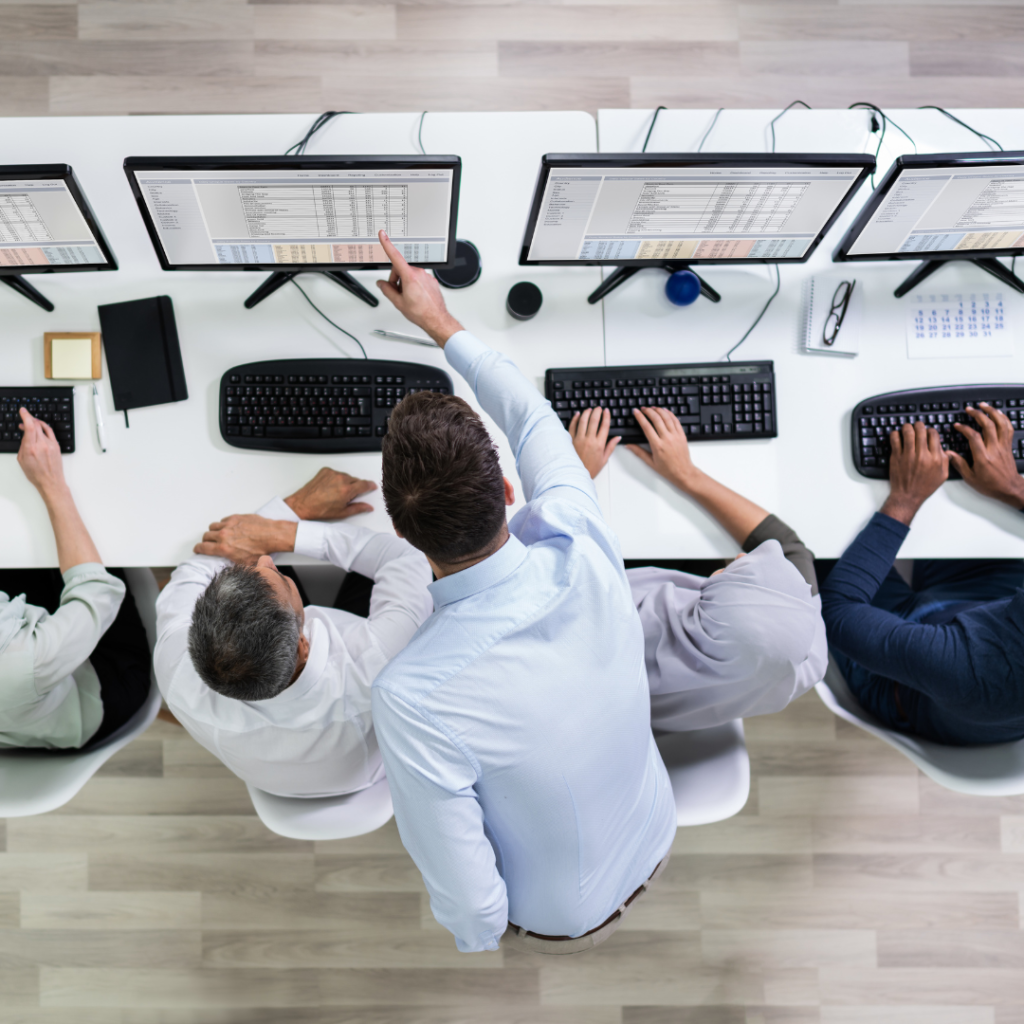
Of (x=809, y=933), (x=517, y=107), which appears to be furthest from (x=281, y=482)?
(x=809, y=933)

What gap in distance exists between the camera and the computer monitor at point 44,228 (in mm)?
1369

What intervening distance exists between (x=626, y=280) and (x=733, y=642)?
2.92 feet

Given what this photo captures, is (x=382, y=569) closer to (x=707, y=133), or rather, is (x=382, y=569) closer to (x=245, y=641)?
(x=245, y=641)

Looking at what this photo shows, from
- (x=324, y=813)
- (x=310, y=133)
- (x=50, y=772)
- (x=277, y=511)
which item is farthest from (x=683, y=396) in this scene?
(x=50, y=772)

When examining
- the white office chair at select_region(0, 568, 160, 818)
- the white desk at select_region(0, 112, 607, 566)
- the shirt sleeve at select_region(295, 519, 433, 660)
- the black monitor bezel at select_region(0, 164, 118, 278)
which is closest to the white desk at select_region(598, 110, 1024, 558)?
the white desk at select_region(0, 112, 607, 566)

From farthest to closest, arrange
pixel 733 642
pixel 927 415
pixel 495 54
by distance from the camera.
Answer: pixel 495 54, pixel 927 415, pixel 733 642

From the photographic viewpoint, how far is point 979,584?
1.81 metres

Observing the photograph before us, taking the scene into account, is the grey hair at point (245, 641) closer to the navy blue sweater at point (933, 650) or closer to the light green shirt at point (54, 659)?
the light green shirt at point (54, 659)

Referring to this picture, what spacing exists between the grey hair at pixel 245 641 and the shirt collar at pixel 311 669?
0.02 metres

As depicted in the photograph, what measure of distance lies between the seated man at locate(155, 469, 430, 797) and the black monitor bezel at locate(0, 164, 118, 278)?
64 cm

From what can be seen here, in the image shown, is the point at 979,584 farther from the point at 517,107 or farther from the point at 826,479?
the point at 517,107

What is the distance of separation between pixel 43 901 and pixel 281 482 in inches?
61.7

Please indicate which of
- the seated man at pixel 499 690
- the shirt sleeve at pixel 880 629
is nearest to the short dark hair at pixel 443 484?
the seated man at pixel 499 690

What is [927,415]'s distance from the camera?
1714mm
